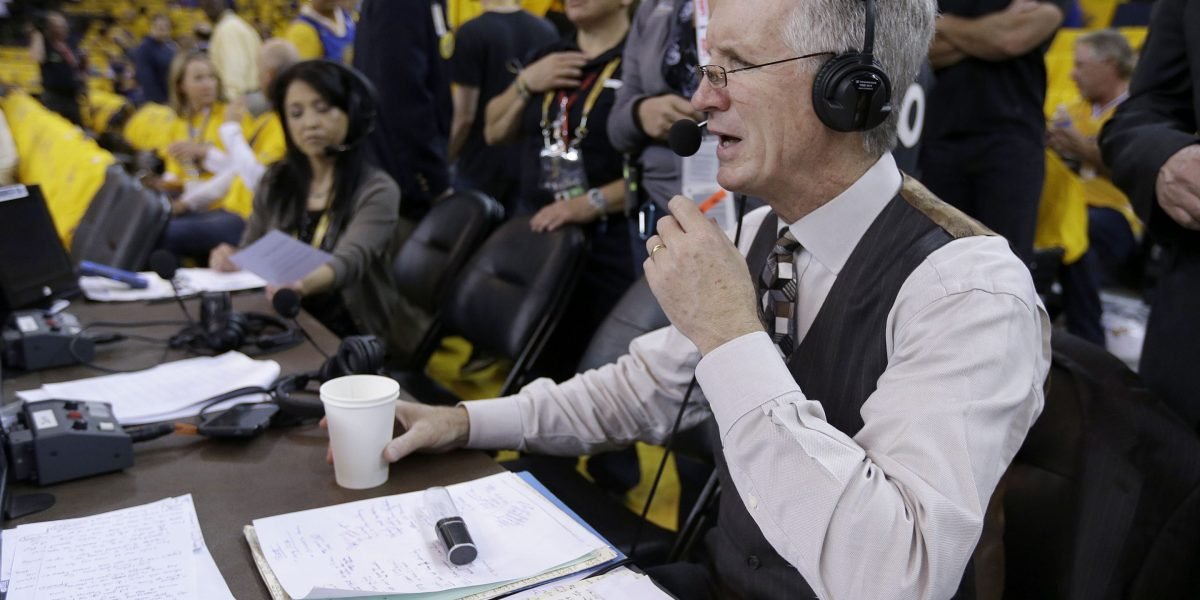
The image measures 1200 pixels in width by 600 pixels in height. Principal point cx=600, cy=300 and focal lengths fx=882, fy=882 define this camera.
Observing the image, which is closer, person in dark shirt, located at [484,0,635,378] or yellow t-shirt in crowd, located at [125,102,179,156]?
person in dark shirt, located at [484,0,635,378]

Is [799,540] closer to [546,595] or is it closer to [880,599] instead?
[880,599]

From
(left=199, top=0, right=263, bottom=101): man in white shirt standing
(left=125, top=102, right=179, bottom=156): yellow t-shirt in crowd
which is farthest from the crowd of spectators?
(left=125, top=102, right=179, bottom=156): yellow t-shirt in crowd

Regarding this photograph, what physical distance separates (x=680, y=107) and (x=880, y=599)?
1413mm

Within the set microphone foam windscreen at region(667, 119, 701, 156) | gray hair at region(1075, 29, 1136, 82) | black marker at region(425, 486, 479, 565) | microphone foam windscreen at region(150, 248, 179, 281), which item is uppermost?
microphone foam windscreen at region(667, 119, 701, 156)

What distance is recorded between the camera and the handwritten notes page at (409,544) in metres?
0.87

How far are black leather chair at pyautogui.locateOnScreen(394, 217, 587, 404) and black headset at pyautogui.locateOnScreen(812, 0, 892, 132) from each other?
3.49 ft

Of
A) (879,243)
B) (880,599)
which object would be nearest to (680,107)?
(879,243)

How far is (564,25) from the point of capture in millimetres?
4422

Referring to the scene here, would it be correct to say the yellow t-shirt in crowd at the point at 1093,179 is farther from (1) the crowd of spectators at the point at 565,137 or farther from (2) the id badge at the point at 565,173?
(2) the id badge at the point at 565,173

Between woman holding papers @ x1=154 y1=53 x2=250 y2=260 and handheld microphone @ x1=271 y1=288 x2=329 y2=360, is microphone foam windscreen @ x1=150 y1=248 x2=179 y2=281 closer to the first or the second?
handheld microphone @ x1=271 y1=288 x2=329 y2=360

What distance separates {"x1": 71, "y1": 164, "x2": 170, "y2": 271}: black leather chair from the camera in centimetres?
274

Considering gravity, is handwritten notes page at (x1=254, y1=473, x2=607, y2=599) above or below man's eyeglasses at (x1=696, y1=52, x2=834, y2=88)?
below

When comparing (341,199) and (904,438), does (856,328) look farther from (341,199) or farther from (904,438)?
(341,199)

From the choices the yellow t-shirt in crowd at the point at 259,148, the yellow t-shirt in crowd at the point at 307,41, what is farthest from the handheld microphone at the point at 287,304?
the yellow t-shirt in crowd at the point at 307,41
